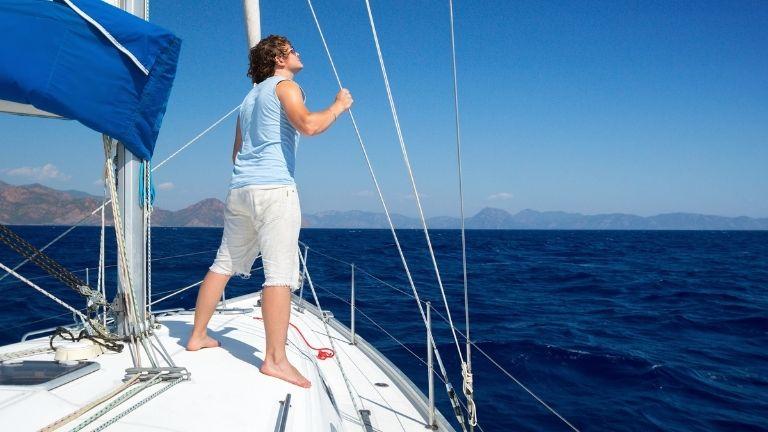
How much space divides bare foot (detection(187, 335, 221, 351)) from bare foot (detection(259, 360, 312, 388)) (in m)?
0.41

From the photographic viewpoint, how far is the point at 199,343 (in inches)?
79.9

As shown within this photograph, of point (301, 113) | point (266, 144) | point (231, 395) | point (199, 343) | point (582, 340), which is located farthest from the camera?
point (582, 340)

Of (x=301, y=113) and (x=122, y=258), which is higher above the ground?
(x=301, y=113)

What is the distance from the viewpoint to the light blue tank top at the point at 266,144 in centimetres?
178

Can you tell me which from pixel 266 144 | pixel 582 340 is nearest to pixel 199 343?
pixel 266 144

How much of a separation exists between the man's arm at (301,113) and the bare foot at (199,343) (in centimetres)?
98

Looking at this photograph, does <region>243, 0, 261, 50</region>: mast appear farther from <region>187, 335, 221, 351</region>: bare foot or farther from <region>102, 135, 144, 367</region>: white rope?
<region>187, 335, 221, 351</region>: bare foot

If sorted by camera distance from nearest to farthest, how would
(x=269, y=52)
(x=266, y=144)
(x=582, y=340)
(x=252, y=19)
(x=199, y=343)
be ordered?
(x=266, y=144) → (x=269, y=52) → (x=199, y=343) → (x=252, y=19) → (x=582, y=340)

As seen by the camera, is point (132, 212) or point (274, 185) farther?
point (132, 212)

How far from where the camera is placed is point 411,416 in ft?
7.16

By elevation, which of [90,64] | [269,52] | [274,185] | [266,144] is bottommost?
[274,185]

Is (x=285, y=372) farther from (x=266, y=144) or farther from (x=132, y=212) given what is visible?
(x=132, y=212)

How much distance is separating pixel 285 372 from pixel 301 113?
2.97 ft

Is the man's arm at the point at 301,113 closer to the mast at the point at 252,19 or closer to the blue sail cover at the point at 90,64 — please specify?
the blue sail cover at the point at 90,64
